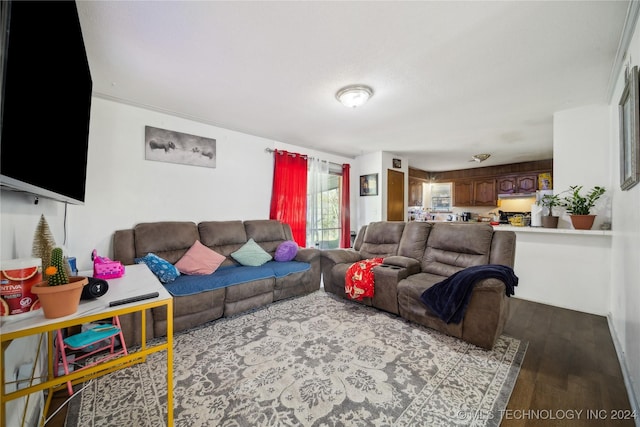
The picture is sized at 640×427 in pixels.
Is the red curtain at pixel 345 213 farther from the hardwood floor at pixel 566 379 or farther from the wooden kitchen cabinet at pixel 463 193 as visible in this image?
the wooden kitchen cabinet at pixel 463 193

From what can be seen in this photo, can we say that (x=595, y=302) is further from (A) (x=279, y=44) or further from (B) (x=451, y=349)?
(A) (x=279, y=44)

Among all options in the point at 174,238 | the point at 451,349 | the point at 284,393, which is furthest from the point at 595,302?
the point at 174,238

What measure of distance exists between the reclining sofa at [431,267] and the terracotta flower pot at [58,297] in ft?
8.01

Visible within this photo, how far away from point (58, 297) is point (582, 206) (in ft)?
14.5

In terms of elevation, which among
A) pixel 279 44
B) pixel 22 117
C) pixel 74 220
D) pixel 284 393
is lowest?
pixel 284 393

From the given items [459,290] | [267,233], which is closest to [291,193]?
[267,233]

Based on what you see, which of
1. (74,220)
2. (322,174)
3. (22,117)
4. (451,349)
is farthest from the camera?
(322,174)

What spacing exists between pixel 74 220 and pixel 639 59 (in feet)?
15.3

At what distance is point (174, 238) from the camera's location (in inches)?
116

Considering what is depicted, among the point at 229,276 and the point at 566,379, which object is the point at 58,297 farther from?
the point at 566,379

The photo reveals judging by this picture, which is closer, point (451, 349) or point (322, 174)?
point (451, 349)

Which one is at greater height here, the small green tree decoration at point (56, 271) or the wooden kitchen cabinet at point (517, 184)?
the wooden kitchen cabinet at point (517, 184)

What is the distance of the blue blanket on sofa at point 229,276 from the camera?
93.4 inches

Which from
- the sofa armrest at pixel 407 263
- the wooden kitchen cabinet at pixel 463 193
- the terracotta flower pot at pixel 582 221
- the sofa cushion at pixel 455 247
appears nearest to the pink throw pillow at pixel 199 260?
the sofa armrest at pixel 407 263
